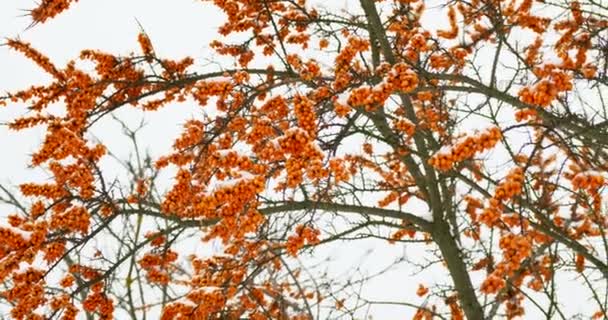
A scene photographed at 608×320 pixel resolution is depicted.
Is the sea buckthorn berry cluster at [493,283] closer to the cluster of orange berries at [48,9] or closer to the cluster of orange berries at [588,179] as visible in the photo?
the cluster of orange berries at [588,179]

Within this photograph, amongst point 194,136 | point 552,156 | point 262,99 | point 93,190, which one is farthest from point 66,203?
point 552,156

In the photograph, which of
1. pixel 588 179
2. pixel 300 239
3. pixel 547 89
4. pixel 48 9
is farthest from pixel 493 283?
pixel 48 9

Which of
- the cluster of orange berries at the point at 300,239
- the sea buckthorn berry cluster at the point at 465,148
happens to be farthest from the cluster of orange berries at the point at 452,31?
the sea buckthorn berry cluster at the point at 465,148

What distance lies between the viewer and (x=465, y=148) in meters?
3.17

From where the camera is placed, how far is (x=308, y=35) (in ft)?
23.3

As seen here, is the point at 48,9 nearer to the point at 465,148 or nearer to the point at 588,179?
the point at 465,148

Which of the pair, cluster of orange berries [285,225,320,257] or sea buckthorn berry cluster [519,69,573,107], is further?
cluster of orange berries [285,225,320,257]

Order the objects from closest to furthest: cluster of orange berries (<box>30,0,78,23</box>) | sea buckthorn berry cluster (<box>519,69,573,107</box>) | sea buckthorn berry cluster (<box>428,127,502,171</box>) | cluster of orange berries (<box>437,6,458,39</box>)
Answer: sea buckthorn berry cluster (<box>428,127,502,171</box>) → sea buckthorn berry cluster (<box>519,69,573,107</box>) → cluster of orange berries (<box>30,0,78,23</box>) → cluster of orange berries (<box>437,6,458,39</box>)

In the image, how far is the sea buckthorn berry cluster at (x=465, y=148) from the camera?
3176mm

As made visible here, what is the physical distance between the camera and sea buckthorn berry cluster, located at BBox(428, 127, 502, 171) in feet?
10.4

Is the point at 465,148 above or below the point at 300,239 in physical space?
below

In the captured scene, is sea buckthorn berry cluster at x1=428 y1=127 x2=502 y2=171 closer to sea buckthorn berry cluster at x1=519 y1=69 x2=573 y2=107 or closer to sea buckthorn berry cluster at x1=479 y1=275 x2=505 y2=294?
sea buckthorn berry cluster at x1=519 y1=69 x2=573 y2=107

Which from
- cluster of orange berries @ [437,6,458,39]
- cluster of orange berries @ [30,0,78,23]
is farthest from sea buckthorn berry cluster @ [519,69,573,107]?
cluster of orange berries @ [437,6,458,39]

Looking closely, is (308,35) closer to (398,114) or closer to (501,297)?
(398,114)
